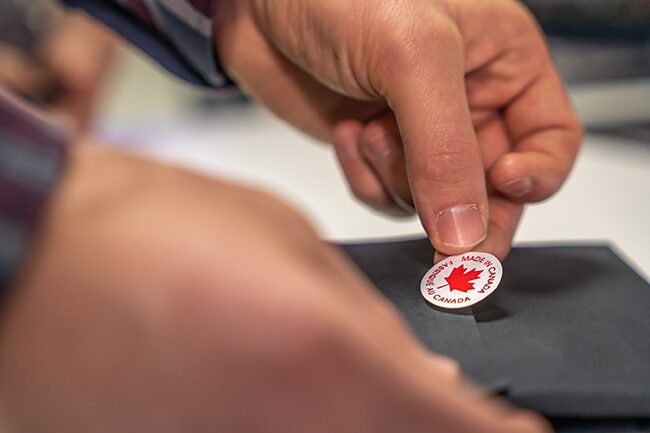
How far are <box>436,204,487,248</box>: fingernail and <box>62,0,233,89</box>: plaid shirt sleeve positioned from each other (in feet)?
1.04

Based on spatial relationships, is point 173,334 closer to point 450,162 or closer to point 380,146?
point 450,162

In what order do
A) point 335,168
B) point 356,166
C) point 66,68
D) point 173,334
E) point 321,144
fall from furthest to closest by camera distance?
point 66,68 → point 335,168 → point 321,144 → point 356,166 → point 173,334

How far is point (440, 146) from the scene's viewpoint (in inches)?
20.7

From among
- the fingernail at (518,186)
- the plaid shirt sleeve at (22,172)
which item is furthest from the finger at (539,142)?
the plaid shirt sleeve at (22,172)

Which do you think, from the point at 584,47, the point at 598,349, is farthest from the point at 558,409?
the point at 584,47

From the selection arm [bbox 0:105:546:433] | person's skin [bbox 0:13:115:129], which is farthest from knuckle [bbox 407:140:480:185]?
person's skin [bbox 0:13:115:129]

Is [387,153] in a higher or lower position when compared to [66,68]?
higher

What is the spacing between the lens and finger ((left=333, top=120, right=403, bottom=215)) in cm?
68

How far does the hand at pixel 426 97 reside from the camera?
0.53 m

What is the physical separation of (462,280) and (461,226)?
49 millimetres

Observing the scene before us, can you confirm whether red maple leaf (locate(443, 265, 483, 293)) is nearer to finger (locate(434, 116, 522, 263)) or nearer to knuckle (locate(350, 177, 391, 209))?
finger (locate(434, 116, 522, 263))

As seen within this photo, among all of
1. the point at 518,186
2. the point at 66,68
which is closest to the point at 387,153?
the point at 518,186

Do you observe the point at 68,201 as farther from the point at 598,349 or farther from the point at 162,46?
the point at 162,46

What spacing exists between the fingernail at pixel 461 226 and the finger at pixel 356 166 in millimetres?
151
